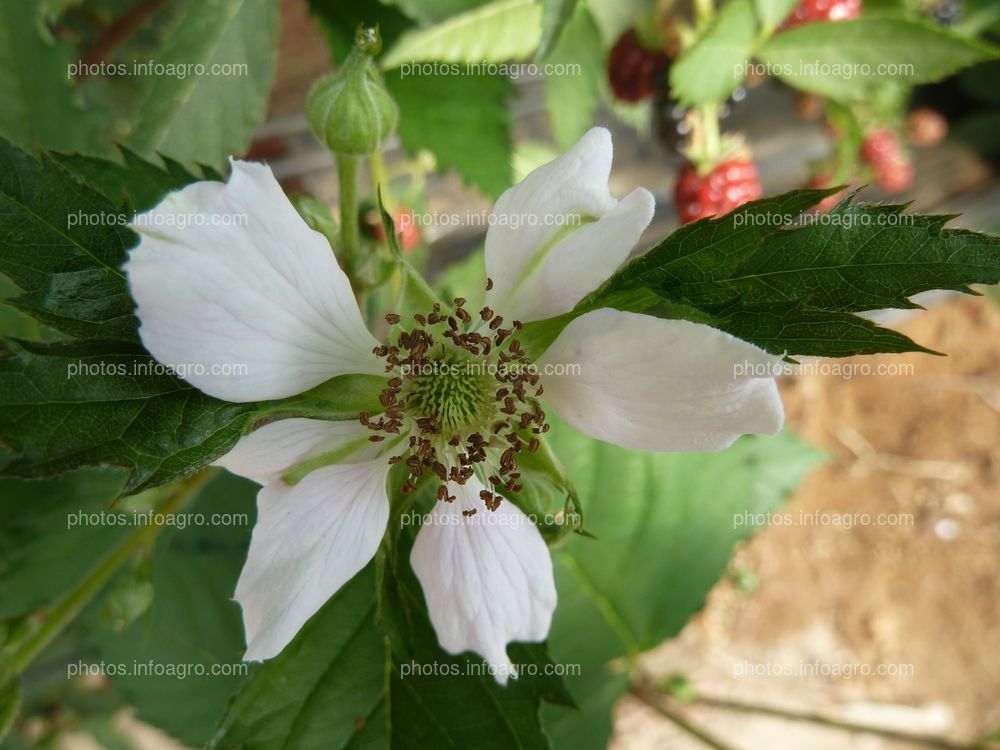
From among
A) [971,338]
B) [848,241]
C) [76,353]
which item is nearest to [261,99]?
[76,353]

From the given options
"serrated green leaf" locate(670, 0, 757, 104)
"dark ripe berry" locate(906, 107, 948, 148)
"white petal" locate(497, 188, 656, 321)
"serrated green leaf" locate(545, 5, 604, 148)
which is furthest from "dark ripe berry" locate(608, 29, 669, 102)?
"dark ripe berry" locate(906, 107, 948, 148)

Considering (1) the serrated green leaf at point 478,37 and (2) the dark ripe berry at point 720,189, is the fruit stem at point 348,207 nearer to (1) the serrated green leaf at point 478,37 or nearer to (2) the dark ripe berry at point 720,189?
(1) the serrated green leaf at point 478,37

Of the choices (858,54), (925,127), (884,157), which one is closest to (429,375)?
(858,54)

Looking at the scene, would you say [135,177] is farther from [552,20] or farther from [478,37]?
[478,37]

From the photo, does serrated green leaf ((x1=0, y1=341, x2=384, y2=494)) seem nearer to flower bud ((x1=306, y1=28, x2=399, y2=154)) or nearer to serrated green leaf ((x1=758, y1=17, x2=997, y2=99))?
flower bud ((x1=306, y1=28, x2=399, y2=154))

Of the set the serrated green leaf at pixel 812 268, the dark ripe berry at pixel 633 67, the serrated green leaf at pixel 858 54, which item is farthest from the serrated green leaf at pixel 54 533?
the serrated green leaf at pixel 858 54
